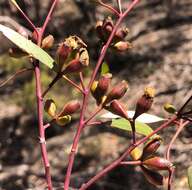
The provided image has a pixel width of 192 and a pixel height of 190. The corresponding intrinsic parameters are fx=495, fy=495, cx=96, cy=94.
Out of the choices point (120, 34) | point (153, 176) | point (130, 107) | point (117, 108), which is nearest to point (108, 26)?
point (120, 34)

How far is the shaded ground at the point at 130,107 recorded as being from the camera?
231 cm

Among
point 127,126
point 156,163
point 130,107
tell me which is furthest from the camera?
point 130,107

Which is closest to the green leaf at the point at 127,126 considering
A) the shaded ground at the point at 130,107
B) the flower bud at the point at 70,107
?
the flower bud at the point at 70,107

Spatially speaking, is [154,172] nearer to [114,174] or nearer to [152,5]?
[114,174]

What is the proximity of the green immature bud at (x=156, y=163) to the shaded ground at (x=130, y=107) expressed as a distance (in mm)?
1281

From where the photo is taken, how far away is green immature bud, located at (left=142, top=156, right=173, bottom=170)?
67 cm

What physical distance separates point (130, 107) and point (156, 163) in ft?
8.10

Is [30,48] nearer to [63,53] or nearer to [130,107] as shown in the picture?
[63,53]

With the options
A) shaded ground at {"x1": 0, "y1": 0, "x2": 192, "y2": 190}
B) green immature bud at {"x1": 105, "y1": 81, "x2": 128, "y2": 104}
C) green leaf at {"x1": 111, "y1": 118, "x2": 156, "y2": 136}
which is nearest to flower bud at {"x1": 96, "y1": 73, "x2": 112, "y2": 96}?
green immature bud at {"x1": 105, "y1": 81, "x2": 128, "y2": 104}

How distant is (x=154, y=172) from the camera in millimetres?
689

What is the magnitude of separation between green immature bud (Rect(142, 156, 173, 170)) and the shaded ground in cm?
128

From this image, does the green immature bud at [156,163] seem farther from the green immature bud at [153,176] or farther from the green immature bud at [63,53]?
the green immature bud at [63,53]

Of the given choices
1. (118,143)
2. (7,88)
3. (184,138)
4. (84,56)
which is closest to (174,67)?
(118,143)

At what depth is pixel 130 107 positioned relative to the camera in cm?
313
